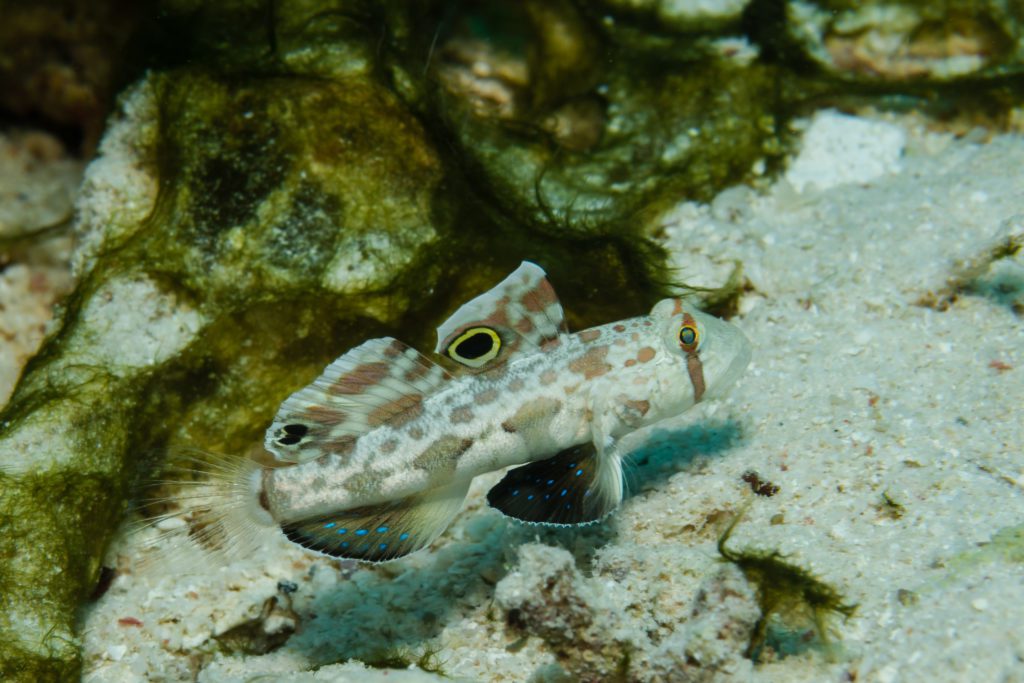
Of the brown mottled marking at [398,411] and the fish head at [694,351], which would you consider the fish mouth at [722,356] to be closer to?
the fish head at [694,351]

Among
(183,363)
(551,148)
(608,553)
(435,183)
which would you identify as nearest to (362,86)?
(435,183)

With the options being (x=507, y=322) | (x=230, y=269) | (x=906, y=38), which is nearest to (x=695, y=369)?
(x=507, y=322)

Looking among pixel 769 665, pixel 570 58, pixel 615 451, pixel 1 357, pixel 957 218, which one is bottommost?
pixel 1 357

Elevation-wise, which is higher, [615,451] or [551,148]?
[551,148]

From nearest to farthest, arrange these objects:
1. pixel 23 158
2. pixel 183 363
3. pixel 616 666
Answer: pixel 616 666 → pixel 183 363 → pixel 23 158

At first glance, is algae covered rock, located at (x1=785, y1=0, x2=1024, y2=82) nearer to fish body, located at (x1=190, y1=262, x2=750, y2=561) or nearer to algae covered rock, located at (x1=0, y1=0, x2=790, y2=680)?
algae covered rock, located at (x1=0, y1=0, x2=790, y2=680)

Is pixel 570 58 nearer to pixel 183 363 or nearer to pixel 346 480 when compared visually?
pixel 183 363

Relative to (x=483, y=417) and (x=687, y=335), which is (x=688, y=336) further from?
(x=483, y=417)
